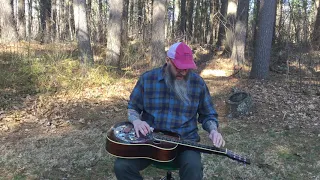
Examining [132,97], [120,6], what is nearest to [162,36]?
[120,6]

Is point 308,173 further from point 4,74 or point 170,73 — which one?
point 4,74

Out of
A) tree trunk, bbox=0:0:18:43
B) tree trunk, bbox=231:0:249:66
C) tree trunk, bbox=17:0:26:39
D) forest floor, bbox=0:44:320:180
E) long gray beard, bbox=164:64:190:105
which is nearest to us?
long gray beard, bbox=164:64:190:105

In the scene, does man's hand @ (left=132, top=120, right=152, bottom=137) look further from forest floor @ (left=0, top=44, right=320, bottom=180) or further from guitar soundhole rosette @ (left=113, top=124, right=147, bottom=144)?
forest floor @ (left=0, top=44, right=320, bottom=180)

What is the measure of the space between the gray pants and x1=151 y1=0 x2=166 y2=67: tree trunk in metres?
5.81

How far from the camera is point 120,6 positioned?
327 inches

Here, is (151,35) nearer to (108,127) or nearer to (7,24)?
(7,24)

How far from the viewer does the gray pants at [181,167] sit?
2.49 metres

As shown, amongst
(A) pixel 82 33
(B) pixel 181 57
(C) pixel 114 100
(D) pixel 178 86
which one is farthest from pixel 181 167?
(A) pixel 82 33

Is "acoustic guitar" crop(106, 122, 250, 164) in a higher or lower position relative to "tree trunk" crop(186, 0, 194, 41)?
lower

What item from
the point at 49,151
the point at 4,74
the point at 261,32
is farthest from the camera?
the point at 261,32

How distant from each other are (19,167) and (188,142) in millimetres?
2274

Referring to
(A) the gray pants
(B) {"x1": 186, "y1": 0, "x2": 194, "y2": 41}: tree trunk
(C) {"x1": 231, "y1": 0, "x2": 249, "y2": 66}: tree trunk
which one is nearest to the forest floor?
(A) the gray pants

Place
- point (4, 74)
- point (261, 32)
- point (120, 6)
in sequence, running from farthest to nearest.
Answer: point (120, 6)
point (261, 32)
point (4, 74)

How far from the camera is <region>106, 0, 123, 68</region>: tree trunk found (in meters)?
8.23
